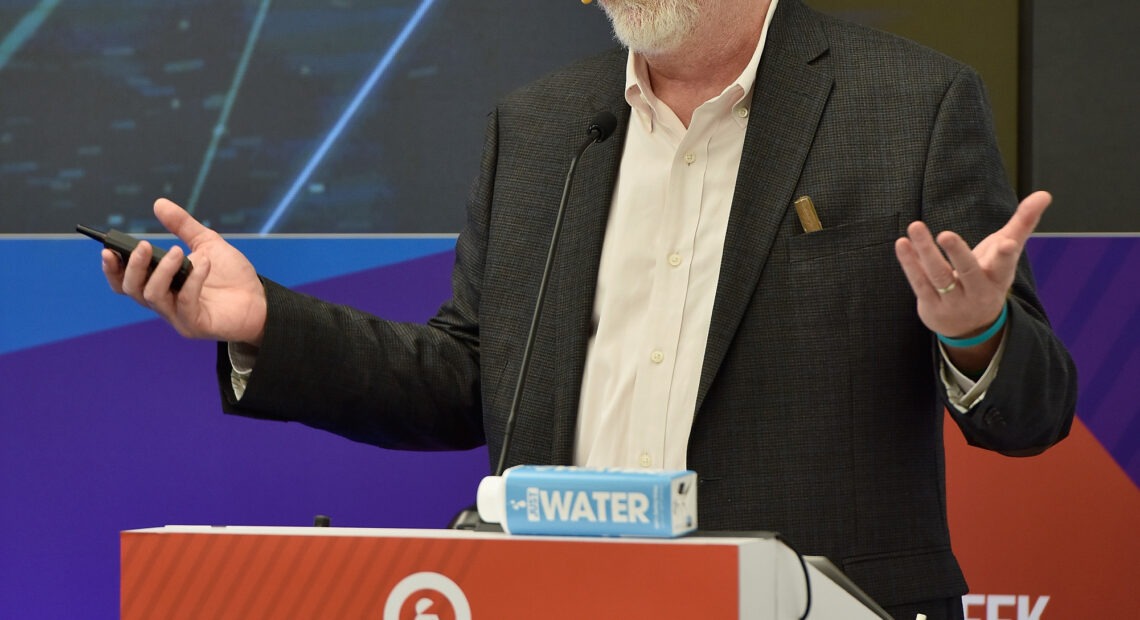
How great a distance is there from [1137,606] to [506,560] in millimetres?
1460

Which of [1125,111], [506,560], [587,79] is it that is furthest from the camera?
[1125,111]

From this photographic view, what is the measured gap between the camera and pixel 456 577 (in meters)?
1.01

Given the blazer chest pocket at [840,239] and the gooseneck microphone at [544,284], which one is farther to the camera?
the blazer chest pocket at [840,239]

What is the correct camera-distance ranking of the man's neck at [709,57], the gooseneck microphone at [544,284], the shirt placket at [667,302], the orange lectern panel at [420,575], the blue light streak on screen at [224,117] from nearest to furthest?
1. the orange lectern panel at [420,575]
2. the gooseneck microphone at [544,284]
3. the shirt placket at [667,302]
4. the man's neck at [709,57]
5. the blue light streak on screen at [224,117]

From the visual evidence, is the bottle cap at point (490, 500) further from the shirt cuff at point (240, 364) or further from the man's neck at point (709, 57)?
the man's neck at point (709, 57)

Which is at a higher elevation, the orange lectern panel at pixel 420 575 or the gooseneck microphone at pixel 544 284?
the gooseneck microphone at pixel 544 284

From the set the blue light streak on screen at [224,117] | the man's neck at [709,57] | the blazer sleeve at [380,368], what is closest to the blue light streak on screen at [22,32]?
the blue light streak on screen at [224,117]

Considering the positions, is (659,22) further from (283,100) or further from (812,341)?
(283,100)

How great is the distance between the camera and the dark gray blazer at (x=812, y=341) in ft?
5.30

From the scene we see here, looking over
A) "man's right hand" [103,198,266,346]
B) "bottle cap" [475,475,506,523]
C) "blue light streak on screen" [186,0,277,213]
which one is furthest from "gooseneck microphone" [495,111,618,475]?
"blue light streak on screen" [186,0,277,213]

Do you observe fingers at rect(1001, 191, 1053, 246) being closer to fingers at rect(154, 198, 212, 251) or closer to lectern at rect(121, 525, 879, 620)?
lectern at rect(121, 525, 879, 620)

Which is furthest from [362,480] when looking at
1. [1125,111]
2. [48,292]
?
[1125,111]

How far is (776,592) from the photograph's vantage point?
3.32 feet

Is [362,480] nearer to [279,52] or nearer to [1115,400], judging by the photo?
[279,52]
